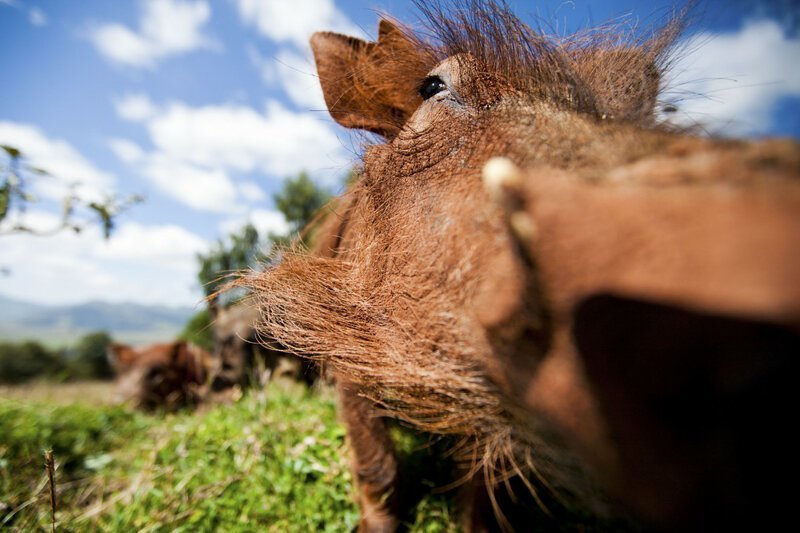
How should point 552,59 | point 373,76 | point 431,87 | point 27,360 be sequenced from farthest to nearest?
point 27,360 → point 373,76 → point 431,87 → point 552,59

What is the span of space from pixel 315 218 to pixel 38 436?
3.54m

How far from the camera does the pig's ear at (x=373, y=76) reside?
224 cm

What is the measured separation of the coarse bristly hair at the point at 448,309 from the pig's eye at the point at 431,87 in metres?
0.16

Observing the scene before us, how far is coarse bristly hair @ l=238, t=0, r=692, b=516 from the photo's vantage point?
1.21 m

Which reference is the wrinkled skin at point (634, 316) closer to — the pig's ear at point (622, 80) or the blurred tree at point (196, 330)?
the pig's ear at point (622, 80)

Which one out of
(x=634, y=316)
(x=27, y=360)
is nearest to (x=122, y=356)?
(x=634, y=316)

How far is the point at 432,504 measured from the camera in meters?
2.85

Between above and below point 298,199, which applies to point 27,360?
below

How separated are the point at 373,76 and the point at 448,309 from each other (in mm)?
1695

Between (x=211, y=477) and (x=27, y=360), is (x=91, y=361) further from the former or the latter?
(x=211, y=477)

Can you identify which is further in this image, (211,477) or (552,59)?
(211,477)

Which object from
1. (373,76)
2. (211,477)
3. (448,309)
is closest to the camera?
(448,309)

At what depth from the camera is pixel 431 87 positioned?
1945mm

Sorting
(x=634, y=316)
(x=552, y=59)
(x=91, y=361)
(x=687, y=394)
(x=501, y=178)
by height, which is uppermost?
(x=552, y=59)
